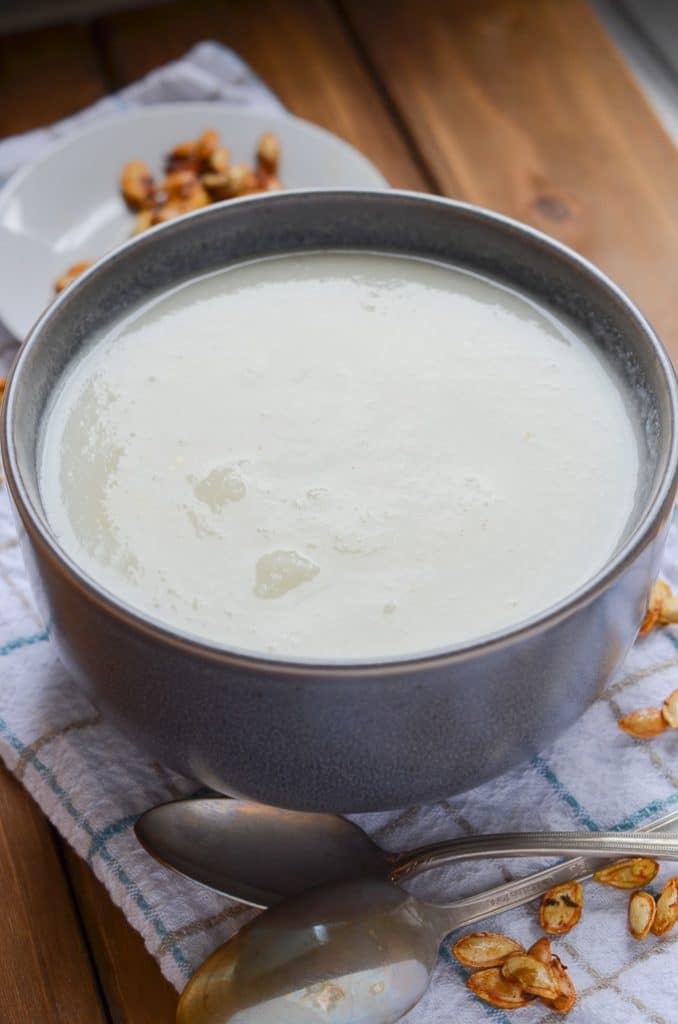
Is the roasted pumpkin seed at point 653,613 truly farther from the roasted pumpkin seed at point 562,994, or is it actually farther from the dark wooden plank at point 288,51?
the dark wooden plank at point 288,51

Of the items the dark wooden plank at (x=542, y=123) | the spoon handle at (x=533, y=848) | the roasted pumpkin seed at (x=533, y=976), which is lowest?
the roasted pumpkin seed at (x=533, y=976)

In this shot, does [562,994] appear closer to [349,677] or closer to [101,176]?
[349,677]

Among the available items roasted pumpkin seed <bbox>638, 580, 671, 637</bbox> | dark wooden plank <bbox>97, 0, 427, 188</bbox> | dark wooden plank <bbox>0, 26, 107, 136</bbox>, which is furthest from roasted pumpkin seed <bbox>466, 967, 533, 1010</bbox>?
dark wooden plank <bbox>0, 26, 107, 136</bbox>

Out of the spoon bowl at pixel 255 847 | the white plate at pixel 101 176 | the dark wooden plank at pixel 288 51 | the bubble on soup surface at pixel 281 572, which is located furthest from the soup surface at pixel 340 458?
the dark wooden plank at pixel 288 51

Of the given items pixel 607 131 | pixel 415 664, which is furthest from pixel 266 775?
pixel 607 131

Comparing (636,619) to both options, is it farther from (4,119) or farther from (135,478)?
(4,119)
